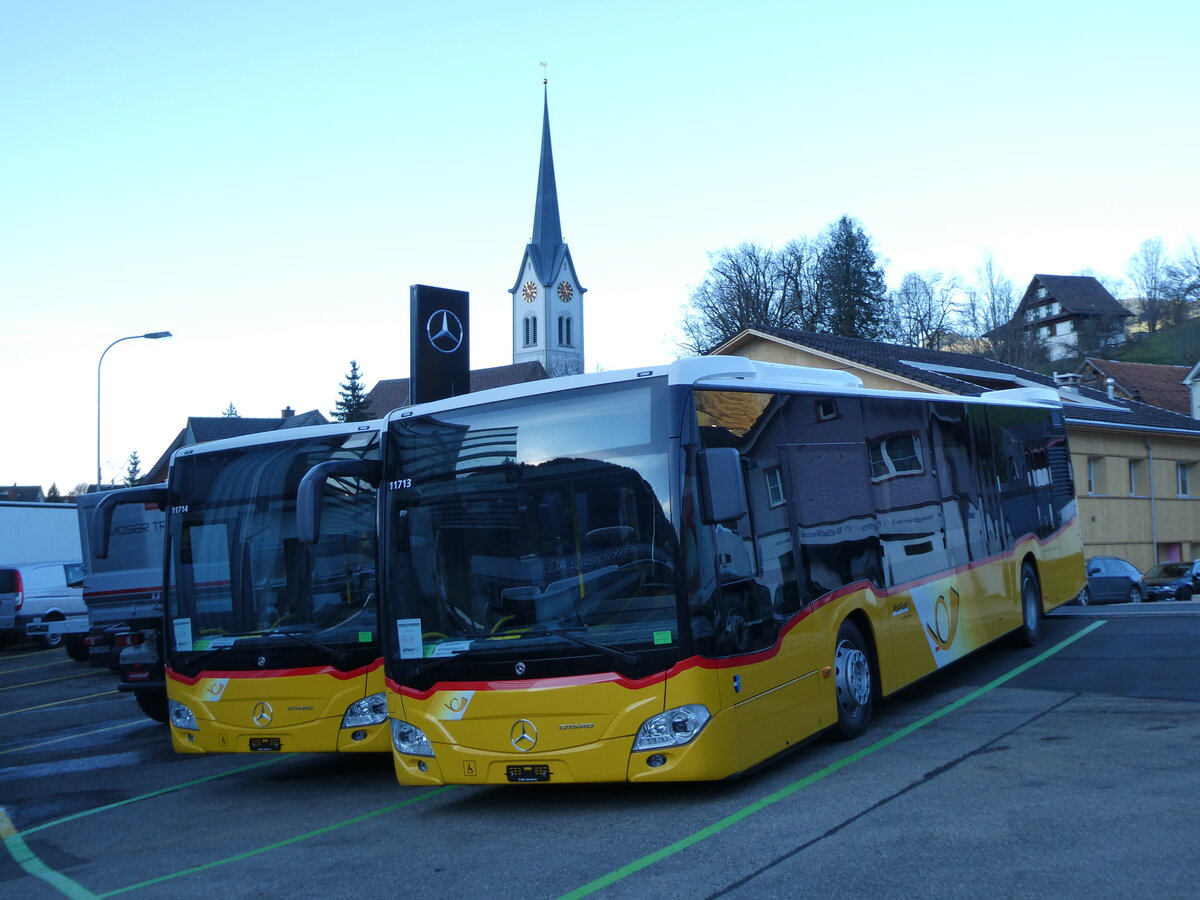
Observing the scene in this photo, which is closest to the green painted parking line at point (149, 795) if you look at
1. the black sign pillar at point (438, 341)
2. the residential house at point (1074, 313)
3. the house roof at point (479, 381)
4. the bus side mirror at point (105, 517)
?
the bus side mirror at point (105, 517)

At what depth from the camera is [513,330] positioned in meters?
128

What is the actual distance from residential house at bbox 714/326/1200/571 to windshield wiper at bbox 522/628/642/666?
30450 millimetres

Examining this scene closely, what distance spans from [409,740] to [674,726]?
189 cm

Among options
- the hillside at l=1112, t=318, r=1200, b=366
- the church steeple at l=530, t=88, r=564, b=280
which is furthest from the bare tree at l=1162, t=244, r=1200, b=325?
the church steeple at l=530, t=88, r=564, b=280

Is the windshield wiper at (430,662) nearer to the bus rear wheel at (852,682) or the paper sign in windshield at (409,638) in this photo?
the paper sign in windshield at (409,638)

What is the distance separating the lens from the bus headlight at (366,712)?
30.7ft

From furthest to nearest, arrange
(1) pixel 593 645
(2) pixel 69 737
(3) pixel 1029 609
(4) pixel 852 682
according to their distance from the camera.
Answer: (3) pixel 1029 609, (2) pixel 69 737, (4) pixel 852 682, (1) pixel 593 645

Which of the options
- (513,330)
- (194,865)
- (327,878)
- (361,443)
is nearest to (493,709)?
(327,878)

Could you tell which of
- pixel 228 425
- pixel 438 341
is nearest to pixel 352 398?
pixel 228 425

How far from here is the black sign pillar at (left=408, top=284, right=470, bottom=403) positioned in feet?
50.4

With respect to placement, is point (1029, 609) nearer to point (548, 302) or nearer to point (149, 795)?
point (149, 795)

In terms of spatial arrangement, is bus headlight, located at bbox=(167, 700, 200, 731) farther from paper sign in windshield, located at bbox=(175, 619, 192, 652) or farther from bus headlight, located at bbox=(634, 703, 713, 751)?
bus headlight, located at bbox=(634, 703, 713, 751)

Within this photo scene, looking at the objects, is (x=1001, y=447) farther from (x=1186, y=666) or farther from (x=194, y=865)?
(x=194, y=865)

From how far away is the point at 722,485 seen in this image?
7.37 m
